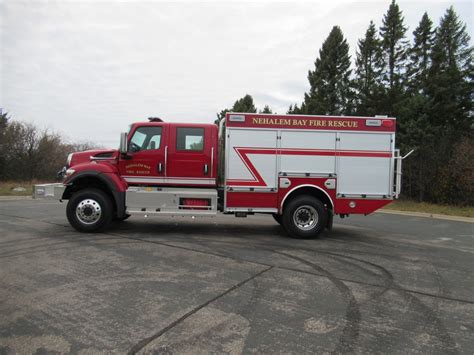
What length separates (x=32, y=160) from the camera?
32.8 meters

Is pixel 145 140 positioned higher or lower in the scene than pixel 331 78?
lower

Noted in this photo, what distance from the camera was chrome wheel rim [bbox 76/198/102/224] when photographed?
308 inches

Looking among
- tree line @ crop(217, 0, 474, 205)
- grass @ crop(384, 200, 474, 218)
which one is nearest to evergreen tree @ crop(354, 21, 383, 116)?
tree line @ crop(217, 0, 474, 205)

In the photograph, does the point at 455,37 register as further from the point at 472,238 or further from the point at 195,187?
the point at 195,187

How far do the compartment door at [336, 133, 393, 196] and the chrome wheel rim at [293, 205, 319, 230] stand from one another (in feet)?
2.53

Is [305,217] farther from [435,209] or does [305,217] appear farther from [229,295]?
[435,209]

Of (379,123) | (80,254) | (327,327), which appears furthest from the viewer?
(379,123)

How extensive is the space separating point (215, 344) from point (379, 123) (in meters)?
6.44

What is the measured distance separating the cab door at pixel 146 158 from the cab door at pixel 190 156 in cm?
19

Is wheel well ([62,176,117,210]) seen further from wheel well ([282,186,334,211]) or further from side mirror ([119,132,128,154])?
wheel well ([282,186,334,211])

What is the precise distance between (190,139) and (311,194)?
3.09m

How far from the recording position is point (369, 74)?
96.0 ft

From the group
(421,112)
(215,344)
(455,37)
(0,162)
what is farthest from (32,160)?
(455,37)

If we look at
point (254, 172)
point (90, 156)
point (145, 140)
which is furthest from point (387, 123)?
point (90, 156)
